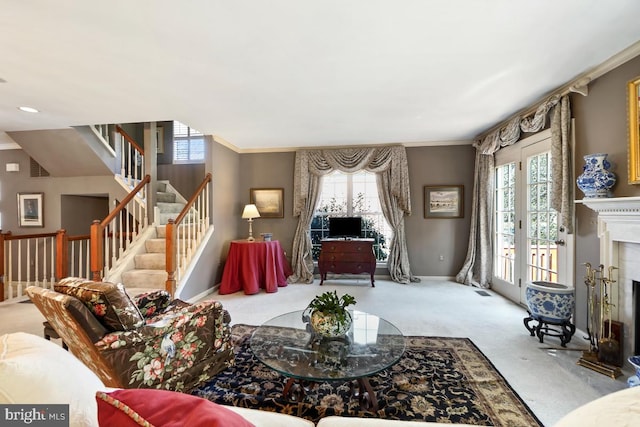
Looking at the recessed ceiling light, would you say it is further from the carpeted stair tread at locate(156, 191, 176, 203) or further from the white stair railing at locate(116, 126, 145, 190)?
the carpeted stair tread at locate(156, 191, 176, 203)

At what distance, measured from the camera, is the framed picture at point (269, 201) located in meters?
5.09

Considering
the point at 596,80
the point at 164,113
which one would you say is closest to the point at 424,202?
the point at 596,80

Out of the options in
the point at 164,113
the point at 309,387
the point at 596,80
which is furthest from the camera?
the point at 164,113

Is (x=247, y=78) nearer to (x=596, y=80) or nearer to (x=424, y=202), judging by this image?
(x=596, y=80)

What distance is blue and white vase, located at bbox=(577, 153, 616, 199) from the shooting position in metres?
2.16

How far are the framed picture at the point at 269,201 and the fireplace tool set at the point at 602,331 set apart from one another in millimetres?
4219

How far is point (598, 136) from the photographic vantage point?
236cm

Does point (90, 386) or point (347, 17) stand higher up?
point (347, 17)

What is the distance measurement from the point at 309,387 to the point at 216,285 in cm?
297

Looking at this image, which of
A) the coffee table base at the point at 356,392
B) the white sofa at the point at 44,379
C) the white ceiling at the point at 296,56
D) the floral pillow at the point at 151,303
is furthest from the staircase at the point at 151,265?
the white sofa at the point at 44,379

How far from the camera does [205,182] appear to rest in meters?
4.07

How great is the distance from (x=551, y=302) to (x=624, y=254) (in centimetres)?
66

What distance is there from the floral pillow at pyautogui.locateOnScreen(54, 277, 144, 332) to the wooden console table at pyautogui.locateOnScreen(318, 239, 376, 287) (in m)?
3.17

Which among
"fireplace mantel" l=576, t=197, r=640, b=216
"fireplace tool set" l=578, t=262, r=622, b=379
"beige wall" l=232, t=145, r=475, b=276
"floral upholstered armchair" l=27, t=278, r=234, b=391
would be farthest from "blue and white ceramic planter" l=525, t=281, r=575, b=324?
"floral upholstered armchair" l=27, t=278, r=234, b=391
